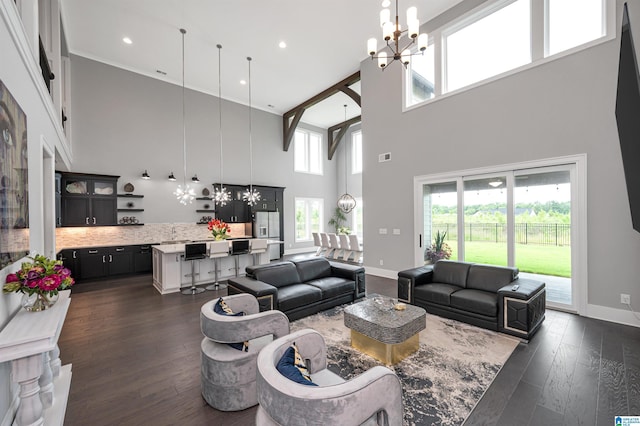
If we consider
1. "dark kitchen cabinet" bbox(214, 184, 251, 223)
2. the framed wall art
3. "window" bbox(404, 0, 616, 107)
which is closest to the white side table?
the framed wall art

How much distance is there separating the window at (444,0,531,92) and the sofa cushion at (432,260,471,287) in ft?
12.1

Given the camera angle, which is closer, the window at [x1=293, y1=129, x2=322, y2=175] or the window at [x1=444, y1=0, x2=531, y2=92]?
the window at [x1=444, y1=0, x2=531, y2=92]

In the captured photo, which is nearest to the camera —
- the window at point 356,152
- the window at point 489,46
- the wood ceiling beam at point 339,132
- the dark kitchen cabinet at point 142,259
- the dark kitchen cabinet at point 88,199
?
the window at point 489,46

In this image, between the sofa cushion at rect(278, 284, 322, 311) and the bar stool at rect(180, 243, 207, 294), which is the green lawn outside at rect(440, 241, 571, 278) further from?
the bar stool at rect(180, 243, 207, 294)

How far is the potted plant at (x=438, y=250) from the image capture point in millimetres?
5703

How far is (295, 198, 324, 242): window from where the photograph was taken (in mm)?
11516

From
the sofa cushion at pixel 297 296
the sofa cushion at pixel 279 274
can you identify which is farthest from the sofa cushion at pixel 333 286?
the sofa cushion at pixel 279 274

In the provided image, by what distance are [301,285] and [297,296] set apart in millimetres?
429

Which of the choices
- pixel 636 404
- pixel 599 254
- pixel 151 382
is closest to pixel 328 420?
pixel 151 382

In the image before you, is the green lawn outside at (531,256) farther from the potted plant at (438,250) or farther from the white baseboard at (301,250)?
the white baseboard at (301,250)

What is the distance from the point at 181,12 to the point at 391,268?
286 inches

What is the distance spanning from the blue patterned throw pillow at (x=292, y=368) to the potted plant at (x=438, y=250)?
197 inches

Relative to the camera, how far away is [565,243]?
4.23m

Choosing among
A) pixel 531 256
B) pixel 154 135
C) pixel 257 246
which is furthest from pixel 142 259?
pixel 531 256
